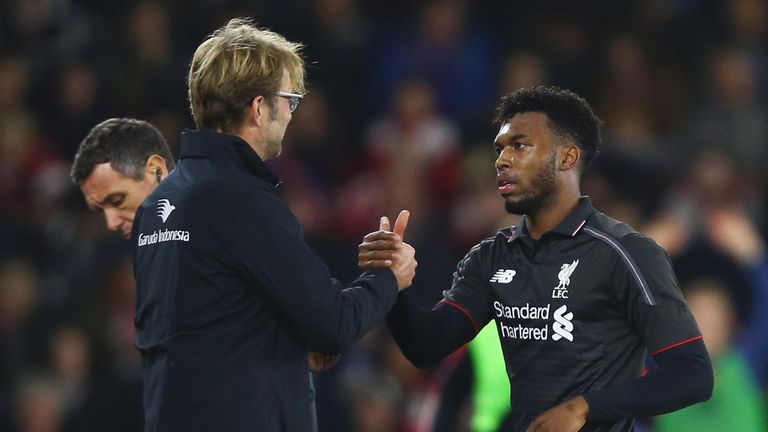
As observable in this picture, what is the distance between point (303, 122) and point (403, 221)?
512cm

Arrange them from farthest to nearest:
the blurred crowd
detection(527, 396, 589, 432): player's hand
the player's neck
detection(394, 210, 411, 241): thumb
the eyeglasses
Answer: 1. the blurred crowd
2. detection(394, 210, 411, 241): thumb
3. the player's neck
4. the eyeglasses
5. detection(527, 396, 589, 432): player's hand

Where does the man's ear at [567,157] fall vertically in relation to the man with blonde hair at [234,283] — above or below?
above

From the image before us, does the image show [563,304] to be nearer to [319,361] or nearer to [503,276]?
[503,276]

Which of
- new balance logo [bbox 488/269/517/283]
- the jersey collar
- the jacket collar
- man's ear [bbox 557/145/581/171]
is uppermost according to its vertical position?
man's ear [bbox 557/145/581/171]

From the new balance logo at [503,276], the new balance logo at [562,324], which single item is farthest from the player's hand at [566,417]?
the new balance logo at [503,276]

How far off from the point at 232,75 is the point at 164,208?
0.43 metres

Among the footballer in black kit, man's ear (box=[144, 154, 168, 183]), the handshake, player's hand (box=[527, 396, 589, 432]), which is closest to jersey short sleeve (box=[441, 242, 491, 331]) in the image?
the footballer in black kit

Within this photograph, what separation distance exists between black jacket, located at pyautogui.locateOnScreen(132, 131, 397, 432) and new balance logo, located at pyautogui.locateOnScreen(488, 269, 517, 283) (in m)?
0.45

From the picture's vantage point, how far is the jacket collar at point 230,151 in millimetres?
3902

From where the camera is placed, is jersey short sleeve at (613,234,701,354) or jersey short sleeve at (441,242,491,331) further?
jersey short sleeve at (441,242,491,331)

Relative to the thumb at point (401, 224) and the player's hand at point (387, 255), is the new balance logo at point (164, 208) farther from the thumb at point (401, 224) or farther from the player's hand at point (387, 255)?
the thumb at point (401, 224)

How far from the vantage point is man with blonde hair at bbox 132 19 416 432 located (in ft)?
12.4

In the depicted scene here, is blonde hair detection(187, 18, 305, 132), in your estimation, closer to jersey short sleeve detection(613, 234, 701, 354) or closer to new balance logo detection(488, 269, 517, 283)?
new balance logo detection(488, 269, 517, 283)

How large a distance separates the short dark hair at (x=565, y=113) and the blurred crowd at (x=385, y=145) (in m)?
2.86
